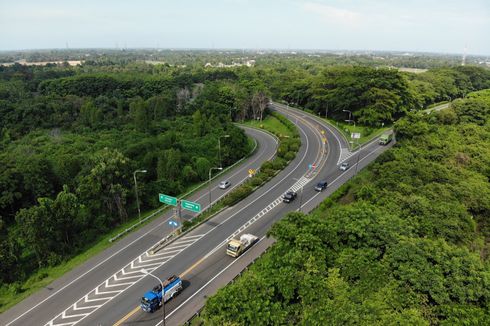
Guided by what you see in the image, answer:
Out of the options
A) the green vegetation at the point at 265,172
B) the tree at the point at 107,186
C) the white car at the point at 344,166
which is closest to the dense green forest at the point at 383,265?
the green vegetation at the point at 265,172

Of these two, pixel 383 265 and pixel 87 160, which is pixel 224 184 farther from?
pixel 383 265

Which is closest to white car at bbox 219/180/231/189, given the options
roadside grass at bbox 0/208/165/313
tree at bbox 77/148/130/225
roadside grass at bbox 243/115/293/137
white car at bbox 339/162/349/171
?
tree at bbox 77/148/130/225

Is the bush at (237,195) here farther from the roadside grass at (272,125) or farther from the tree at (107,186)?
the roadside grass at (272,125)

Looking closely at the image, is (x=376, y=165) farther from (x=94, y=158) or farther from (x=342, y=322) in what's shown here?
(x=94, y=158)

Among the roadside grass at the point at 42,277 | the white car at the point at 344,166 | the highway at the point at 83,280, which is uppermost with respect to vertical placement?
the white car at the point at 344,166

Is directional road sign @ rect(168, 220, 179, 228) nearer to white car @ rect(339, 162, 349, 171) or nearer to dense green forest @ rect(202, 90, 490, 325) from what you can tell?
dense green forest @ rect(202, 90, 490, 325)

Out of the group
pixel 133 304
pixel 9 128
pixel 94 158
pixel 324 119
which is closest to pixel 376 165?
pixel 133 304

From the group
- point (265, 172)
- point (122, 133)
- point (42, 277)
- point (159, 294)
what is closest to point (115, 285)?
point (159, 294)
